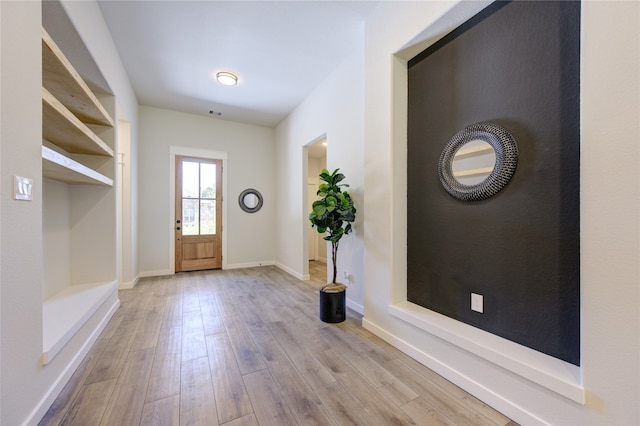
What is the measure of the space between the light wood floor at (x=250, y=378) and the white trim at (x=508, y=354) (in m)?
0.29

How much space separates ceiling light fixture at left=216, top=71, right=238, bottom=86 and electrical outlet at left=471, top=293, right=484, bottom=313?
370 centimetres

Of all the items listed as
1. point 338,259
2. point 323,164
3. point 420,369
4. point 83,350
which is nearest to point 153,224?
point 83,350

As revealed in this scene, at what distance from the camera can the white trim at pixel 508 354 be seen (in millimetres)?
1138

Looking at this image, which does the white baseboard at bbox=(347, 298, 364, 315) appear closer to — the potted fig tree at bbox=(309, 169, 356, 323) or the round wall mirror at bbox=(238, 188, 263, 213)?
the potted fig tree at bbox=(309, 169, 356, 323)

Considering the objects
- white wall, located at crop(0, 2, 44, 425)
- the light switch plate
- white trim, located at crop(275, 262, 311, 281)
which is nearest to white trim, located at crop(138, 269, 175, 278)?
white trim, located at crop(275, 262, 311, 281)

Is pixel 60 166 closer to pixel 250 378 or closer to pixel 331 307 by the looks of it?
pixel 250 378

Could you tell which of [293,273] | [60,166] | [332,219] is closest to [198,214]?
[293,273]

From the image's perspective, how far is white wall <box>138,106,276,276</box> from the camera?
436 centimetres

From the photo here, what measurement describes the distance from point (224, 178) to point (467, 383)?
15.6 ft

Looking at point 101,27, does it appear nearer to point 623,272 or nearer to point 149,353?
point 149,353

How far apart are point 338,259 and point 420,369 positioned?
5.40 feet

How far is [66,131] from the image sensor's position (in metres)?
1.96

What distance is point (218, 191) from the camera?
16.2 feet

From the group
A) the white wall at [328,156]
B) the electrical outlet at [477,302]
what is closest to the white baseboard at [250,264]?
the white wall at [328,156]
